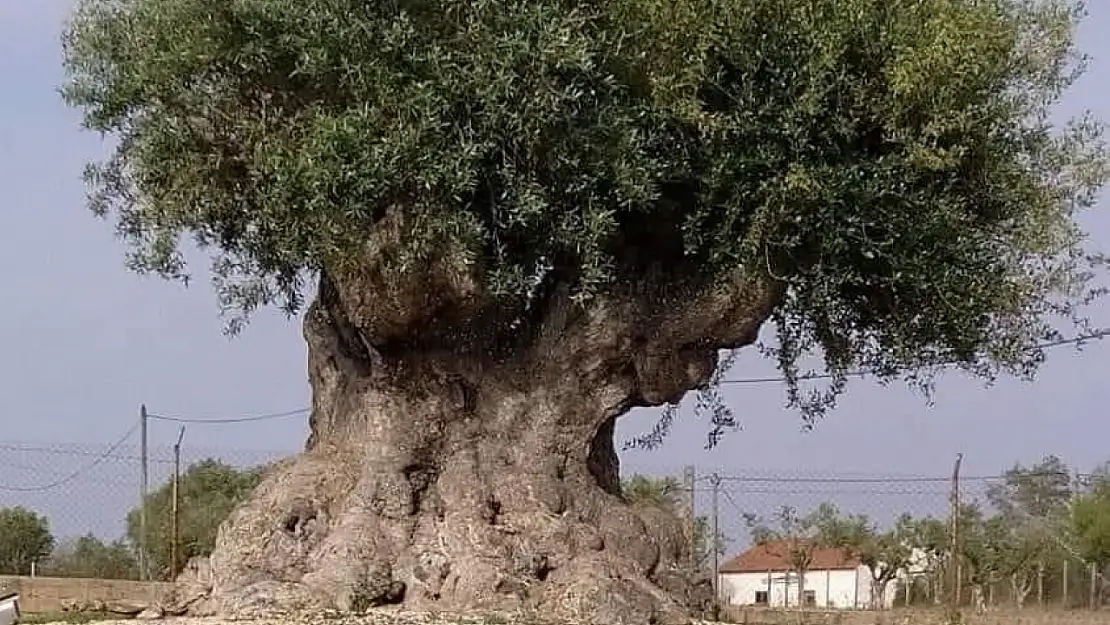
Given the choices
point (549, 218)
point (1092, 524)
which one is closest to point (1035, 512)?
point (1092, 524)

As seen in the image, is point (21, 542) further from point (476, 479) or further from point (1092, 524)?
point (1092, 524)

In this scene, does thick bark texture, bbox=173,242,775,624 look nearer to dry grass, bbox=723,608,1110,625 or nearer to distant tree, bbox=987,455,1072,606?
dry grass, bbox=723,608,1110,625

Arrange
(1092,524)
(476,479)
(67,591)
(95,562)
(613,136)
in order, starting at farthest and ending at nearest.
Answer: (1092,524)
(95,562)
(67,591)
(476,479)
(613,136)

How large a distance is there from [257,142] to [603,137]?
2892 millimetres

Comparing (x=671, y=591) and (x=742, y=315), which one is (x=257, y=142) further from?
(x=671, y=591)

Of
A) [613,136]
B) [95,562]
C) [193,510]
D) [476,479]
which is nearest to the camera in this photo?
[613,136]

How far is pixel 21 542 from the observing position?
89.9 ft

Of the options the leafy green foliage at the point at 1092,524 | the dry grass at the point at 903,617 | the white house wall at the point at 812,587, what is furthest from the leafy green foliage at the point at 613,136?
the leafy green foliage at the point at 1092,524

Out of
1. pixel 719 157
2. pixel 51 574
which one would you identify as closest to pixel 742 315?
pixel 719 157

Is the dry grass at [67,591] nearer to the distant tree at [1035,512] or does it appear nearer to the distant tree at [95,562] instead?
the distant tree at [95,562]

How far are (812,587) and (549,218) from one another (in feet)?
55.3

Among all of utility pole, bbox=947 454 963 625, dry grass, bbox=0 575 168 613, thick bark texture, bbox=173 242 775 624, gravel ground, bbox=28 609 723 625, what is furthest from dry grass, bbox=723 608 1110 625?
dry grass, bbox=0 575 168 613

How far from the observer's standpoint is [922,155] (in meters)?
13.4

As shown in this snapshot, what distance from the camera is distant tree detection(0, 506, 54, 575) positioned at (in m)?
26.2
